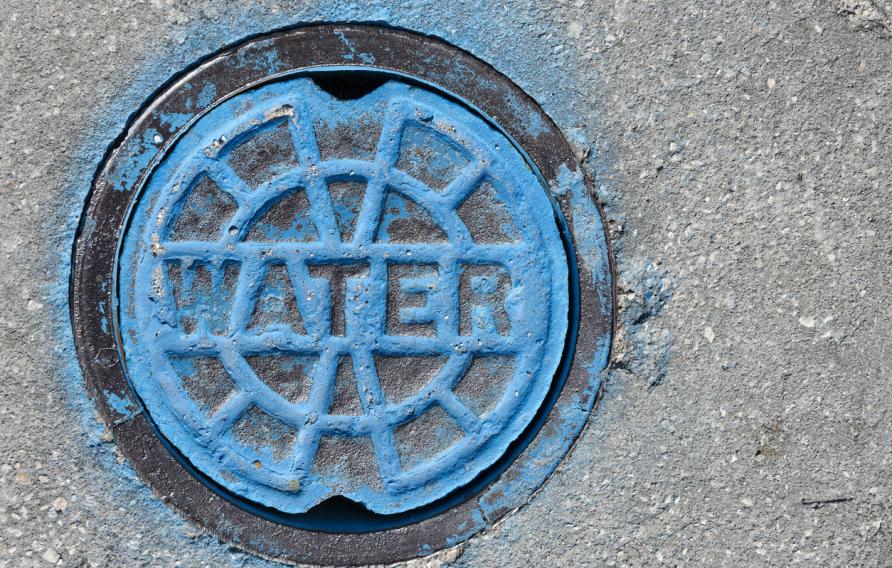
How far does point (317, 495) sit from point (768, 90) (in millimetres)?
1635

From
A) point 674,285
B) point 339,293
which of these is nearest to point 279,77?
point 339,293

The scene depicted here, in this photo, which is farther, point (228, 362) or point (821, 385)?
point (821, 385)

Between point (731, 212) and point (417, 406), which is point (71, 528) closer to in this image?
point (417, 406)

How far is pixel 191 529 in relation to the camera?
2.14 m

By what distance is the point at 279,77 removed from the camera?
2.12 m

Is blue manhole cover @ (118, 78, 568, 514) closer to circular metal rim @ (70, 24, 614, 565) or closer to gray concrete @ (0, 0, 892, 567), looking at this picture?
circular metal rim @ (70, 24, 614, 565)

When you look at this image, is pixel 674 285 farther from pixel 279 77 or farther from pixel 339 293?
pixel 279 77

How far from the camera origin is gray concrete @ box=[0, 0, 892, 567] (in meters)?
2.14

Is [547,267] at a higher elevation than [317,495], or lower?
higher

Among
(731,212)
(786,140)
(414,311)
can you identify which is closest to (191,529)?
(414,311)

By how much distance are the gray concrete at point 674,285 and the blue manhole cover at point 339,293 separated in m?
0.21

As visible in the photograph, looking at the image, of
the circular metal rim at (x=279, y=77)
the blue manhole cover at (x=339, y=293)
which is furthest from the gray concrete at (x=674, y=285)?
the blue manhole cover at (x=339, y=293)

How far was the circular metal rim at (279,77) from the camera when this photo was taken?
2113 millimetres

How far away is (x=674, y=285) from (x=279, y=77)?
1197 mm
